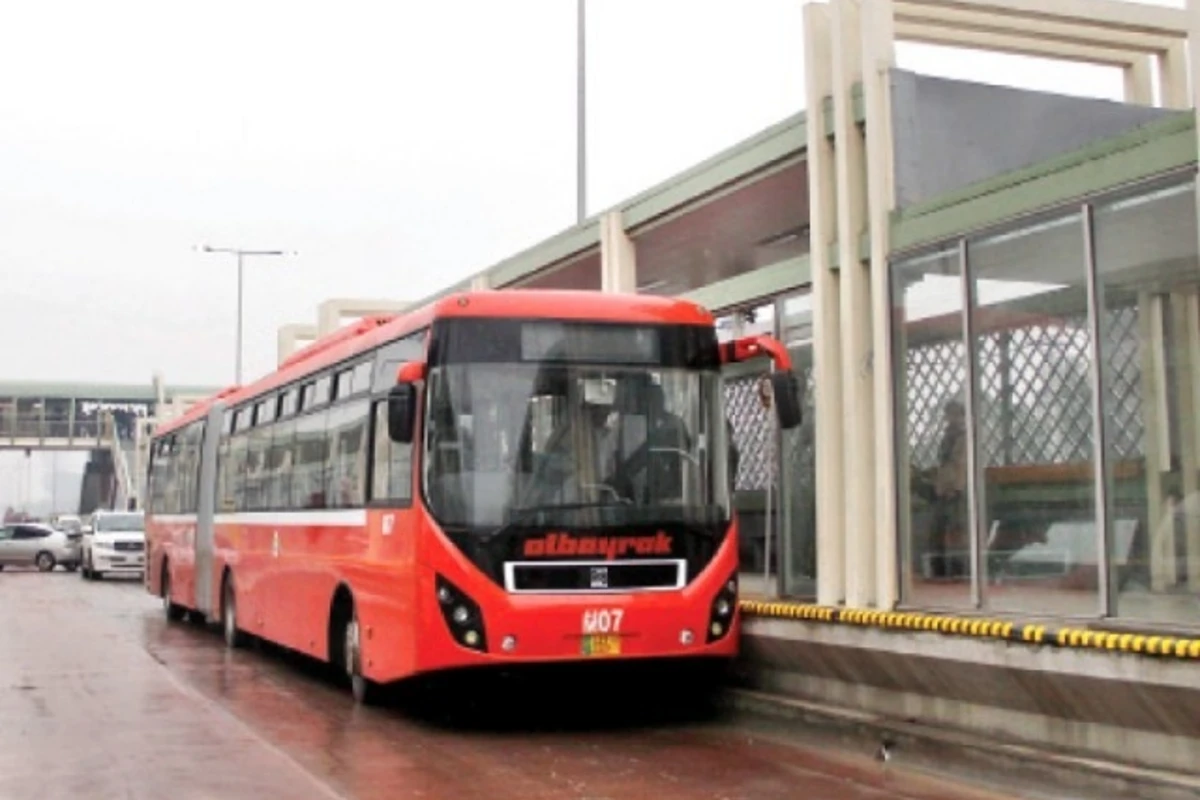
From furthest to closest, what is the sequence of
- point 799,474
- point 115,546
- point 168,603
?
point 115,546 < point 168,603 < point 799,474

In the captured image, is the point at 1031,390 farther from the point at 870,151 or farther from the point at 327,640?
the point at 327,640

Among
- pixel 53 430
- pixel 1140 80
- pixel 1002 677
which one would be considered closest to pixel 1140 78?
pixel 1140 80

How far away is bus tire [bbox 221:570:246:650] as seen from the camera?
18.6 m

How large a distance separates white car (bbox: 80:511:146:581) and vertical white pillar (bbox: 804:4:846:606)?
29.3 metres

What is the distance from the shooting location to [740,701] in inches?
479

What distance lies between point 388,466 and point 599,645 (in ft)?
7.58

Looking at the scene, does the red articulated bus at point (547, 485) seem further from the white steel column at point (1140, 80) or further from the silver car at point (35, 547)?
the silver car at point (35, 547)

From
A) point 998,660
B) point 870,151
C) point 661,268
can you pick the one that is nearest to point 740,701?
point 998,660

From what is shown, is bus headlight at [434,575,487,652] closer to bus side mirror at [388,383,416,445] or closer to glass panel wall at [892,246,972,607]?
bus side mirror at [388,383,416,445]

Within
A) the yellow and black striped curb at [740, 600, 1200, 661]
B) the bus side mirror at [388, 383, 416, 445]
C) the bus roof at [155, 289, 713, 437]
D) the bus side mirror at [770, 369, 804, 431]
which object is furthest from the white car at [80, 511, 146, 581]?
the bus side mirror at [770, 369, 804, 431]

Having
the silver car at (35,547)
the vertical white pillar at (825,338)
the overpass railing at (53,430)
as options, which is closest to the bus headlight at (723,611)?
the vertical white pillar at (825,338)

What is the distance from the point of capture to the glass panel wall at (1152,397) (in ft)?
29.9

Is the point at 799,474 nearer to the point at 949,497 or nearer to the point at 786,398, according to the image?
the point at 786,398

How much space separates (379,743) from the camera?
Result: 10992 mm
